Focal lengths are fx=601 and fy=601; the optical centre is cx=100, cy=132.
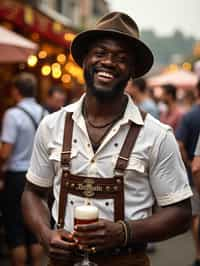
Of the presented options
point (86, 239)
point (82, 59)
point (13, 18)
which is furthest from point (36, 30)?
point (86, 239)

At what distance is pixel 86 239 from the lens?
2375 millimetres

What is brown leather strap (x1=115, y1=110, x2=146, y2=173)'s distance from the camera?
2.55 meters

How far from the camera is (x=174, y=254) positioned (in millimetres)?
6992

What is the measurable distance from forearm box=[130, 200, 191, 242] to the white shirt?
0.05m

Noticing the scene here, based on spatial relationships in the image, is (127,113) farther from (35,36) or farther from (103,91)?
(35,36)

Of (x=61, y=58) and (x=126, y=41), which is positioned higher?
(x=126, y=41)

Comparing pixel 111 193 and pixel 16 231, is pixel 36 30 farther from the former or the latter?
pixel 111 193

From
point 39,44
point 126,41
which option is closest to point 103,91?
point 126,41

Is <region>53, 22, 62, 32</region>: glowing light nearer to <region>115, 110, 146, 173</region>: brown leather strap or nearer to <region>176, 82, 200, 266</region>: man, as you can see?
<region>176, 82, 200, 266</region>: man

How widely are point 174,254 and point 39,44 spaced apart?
21.0 ft

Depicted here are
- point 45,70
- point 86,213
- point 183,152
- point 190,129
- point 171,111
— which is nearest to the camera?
point 86,213

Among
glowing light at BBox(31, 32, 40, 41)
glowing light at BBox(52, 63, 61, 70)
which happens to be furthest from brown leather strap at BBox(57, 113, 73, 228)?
glowing light at BBox(52, 63, 61, 70)

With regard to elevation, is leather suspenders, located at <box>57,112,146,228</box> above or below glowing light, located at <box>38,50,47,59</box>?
above

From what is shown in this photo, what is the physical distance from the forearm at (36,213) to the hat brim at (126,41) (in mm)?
697
